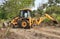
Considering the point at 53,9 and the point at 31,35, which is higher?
the point at 31,35

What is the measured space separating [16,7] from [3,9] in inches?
104

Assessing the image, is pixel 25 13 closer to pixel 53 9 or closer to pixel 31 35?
pixel 31 35

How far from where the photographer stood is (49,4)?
4616 centimetres

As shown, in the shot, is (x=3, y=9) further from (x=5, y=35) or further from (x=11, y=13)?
(x=5, y=35)

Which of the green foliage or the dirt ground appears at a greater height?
the dirt ground

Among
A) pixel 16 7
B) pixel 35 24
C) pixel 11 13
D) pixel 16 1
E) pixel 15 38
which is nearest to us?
pixel 15 38

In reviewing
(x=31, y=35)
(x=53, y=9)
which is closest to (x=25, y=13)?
(x=31, y=35)

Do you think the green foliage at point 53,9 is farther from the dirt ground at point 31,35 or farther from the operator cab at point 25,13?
the dirt ground at point 31,35

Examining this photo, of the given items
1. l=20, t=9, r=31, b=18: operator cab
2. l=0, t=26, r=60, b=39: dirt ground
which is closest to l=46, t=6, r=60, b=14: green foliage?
l=20, t=9, r=31, b=18: operator cab

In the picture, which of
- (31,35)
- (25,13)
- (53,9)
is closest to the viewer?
(31,35)

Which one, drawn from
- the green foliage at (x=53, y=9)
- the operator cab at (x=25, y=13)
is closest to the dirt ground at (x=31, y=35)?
the operator cab at (x=25, y=13)

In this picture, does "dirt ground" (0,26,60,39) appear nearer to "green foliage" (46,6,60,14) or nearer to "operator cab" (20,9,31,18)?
"operator cab" (20,9,31,18)

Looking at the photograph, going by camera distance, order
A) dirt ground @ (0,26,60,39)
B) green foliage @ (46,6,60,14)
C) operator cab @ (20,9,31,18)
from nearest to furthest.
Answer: dirt ground @ (0,26,60,39)
operator cab @ (20,9,31,18)
green foliage @ (46,6,60,14)

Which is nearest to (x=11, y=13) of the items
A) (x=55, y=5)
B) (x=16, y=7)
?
(x=16, y=7)
